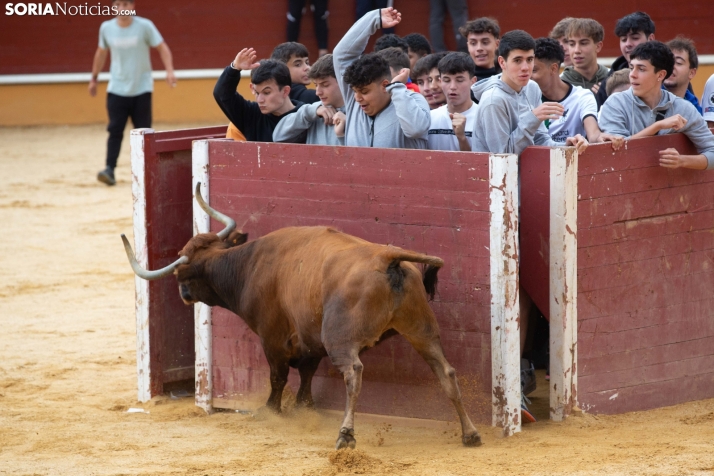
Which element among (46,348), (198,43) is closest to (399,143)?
(46,348)

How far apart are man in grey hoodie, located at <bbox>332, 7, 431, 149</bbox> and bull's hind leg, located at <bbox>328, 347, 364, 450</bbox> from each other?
1.09m

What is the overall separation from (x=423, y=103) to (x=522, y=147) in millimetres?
496

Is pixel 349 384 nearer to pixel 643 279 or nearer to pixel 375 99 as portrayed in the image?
pixel 375 99

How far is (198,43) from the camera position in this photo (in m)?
16.2

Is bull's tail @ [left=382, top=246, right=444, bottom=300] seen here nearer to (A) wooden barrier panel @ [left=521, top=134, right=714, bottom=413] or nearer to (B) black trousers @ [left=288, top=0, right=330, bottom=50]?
(A) wooden barrier panel @ [left=521, top=134, right=714, bottom=413]

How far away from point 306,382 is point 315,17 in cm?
1163

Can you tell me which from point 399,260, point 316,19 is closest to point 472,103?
point 399,260

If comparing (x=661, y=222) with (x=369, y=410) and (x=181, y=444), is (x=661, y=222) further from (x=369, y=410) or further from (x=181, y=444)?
(x=181, y=444)

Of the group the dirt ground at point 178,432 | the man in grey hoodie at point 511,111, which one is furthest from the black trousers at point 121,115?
the man in grey hoodie at point 511,111

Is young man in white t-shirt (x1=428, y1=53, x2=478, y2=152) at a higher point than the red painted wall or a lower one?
lower

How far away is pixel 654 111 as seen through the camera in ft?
15.1

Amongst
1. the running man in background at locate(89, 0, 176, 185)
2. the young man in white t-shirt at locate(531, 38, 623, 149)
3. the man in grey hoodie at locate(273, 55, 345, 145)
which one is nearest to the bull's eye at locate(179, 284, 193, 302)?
the man in grey hoodie at locate(273, 55, 345, 145)

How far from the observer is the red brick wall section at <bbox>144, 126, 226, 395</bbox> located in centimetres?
517

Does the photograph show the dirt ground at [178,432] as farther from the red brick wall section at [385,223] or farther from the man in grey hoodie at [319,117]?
the man in grey hoodie at [319,117]
